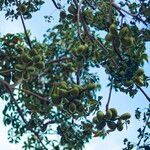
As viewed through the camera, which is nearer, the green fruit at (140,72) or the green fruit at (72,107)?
the green fruit at (72,107)

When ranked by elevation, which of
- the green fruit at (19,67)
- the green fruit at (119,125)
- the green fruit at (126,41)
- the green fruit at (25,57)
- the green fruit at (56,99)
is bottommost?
the green fruit at (119,125)

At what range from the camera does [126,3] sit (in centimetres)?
1044

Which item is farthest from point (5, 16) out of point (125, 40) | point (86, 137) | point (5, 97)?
point (125, 40)

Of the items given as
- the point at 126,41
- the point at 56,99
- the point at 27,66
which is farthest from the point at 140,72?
the point at 27,66

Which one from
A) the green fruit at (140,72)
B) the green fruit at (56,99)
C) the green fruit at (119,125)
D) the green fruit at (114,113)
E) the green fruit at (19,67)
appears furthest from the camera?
the green fruit at (19,67)

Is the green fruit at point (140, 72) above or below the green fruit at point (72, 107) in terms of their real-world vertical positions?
above

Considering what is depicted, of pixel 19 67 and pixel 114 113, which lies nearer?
pixel 114 113

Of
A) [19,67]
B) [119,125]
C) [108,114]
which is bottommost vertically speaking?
[119,125]

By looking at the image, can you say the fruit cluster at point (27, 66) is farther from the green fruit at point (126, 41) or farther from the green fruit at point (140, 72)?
the green fruit at point (126, 41)

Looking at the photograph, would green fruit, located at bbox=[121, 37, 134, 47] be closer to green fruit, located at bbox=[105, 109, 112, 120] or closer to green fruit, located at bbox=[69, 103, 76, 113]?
green fruit, located at bbox=[105, 109, 112, 120]

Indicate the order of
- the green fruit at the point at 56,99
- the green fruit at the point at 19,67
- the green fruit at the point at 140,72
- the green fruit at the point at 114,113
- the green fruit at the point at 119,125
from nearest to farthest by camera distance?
1. the green fruit at the point at 119,125
2. the green fruit at the point at 114,113
3. the green fruit at the point at 56,99
4. the green fruit at the point at 140,72
5. the green fruit at the point at 19,67

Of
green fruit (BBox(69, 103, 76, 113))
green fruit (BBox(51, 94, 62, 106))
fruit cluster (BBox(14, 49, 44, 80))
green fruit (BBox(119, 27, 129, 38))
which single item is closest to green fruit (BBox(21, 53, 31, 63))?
fruit cluster (BBox(14, 49, 44, 80))

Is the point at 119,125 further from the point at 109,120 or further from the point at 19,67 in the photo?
the point at 19,67

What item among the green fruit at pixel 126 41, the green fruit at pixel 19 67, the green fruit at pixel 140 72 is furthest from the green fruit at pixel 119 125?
the green fruit at pixel 19 67
